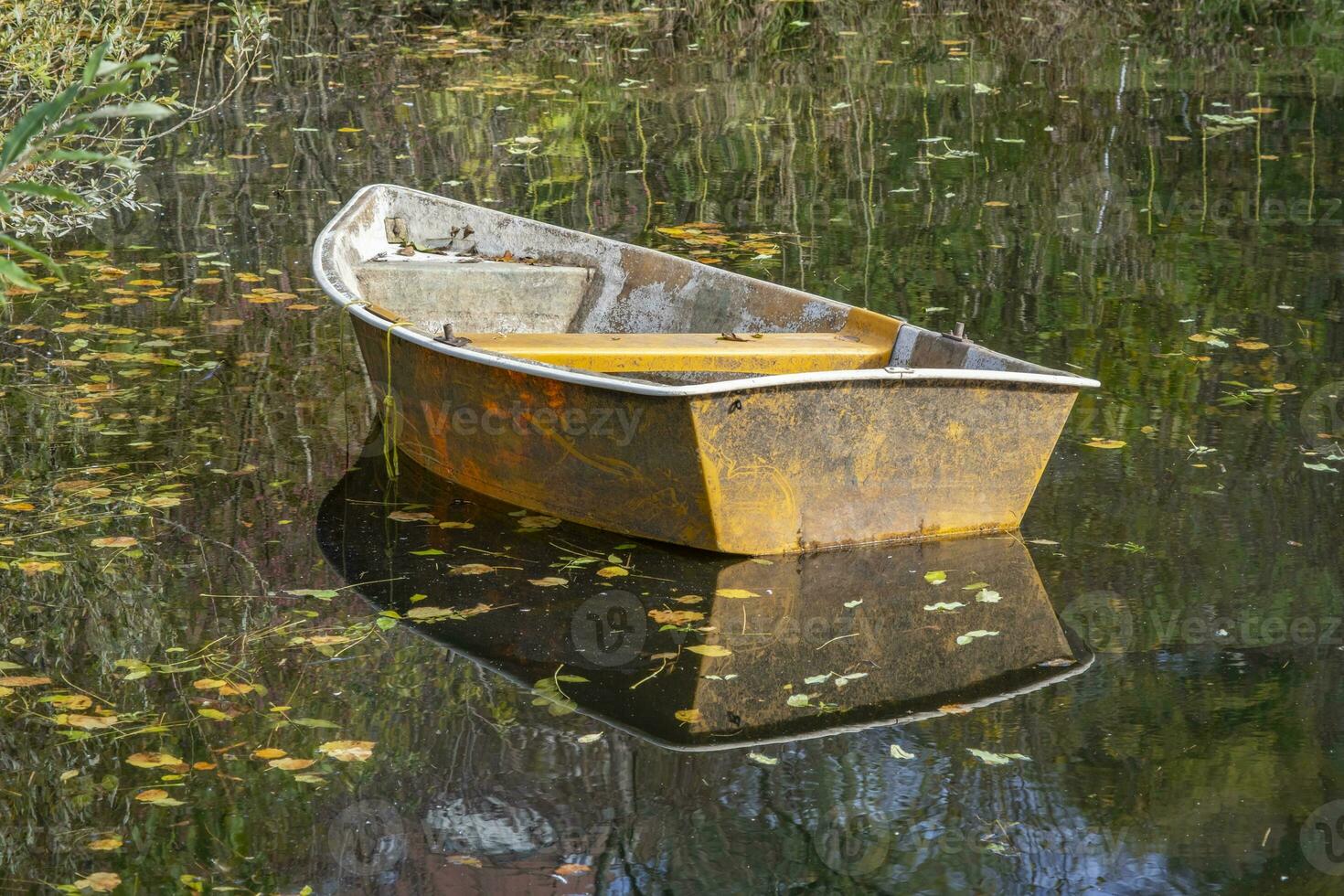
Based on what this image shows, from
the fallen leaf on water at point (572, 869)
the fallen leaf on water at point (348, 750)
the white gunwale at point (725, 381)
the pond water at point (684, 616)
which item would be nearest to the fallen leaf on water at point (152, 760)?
the pond water at point (684, 616)

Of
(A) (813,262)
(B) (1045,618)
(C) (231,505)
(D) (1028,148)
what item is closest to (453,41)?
(D) (1028,148)

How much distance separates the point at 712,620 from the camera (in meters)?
4.42

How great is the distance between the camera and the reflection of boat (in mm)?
4027

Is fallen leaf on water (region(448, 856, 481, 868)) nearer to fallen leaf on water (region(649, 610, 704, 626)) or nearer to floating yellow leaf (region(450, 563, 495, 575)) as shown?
fallen leaf on water (region(649, 610, 704, 626))

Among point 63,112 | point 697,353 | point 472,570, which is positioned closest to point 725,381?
point 697,353

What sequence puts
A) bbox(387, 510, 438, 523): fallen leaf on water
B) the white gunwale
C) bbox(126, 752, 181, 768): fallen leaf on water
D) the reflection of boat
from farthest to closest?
bbox(387, 510, 438, 523): fallen leaf on water, the white gunwale, the reflection of boat, bbox(126, 752, 181, 768): fallen leaf on water

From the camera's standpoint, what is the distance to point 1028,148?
10.3 meters

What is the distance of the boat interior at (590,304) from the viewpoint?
520 centimetres

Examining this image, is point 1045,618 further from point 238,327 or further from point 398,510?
point 238,327

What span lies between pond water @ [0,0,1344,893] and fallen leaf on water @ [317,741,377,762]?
0.10 feet

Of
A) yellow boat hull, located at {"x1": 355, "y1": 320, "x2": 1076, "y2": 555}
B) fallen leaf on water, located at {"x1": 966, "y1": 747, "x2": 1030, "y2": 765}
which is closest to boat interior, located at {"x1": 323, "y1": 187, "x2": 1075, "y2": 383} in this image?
yellow boat hull, located at {"x1": 355, "y1": 320, "x2": 1076, "y2": 555}

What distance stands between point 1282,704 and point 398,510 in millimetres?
2776

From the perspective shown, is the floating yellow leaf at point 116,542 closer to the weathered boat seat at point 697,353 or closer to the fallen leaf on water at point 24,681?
the fallen leaf on water at point 24,681

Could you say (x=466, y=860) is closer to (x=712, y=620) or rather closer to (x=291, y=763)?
(x=291, y=763)
